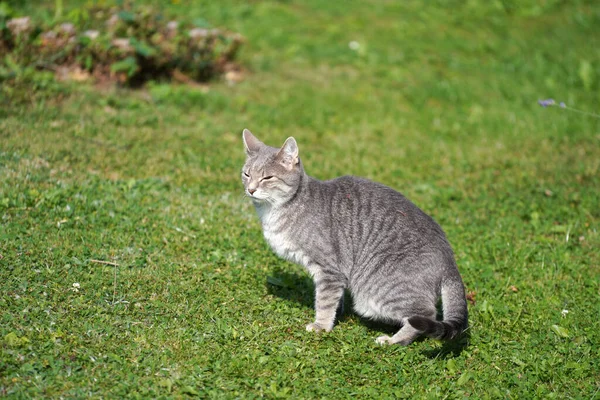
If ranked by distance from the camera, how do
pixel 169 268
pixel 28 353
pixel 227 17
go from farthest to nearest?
pixel 227 17 → pixel 169 268 → pixel 28 353

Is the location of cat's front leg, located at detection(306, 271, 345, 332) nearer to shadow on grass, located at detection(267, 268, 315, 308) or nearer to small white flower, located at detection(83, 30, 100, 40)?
shadow on grass, located at detection(267, 268, 315, 308)

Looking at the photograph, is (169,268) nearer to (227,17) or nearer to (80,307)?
(80,307)

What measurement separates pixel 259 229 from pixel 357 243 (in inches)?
65.7

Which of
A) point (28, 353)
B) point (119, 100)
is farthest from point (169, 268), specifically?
point (119, 100)

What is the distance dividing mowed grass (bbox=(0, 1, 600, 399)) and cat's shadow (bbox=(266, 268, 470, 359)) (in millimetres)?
22

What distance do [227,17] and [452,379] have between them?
33.4 feet

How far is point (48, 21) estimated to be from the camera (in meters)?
8.88

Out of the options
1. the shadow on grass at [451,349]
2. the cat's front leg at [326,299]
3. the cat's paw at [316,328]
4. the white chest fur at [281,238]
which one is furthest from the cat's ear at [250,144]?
the shadow on grass at [451,349]

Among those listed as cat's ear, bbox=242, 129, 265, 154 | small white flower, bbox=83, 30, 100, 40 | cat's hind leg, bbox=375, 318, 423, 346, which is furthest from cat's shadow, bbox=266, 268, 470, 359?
small white flower, bbox=83, 30, 100, 40

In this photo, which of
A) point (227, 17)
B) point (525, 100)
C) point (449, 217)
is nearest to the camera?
point (449, 217)

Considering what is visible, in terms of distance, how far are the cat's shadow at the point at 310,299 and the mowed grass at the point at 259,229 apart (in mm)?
22

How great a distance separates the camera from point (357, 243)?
5.18 meters

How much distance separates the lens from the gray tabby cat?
Result: 15.9 ft

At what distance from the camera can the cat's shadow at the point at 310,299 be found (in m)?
4.89
